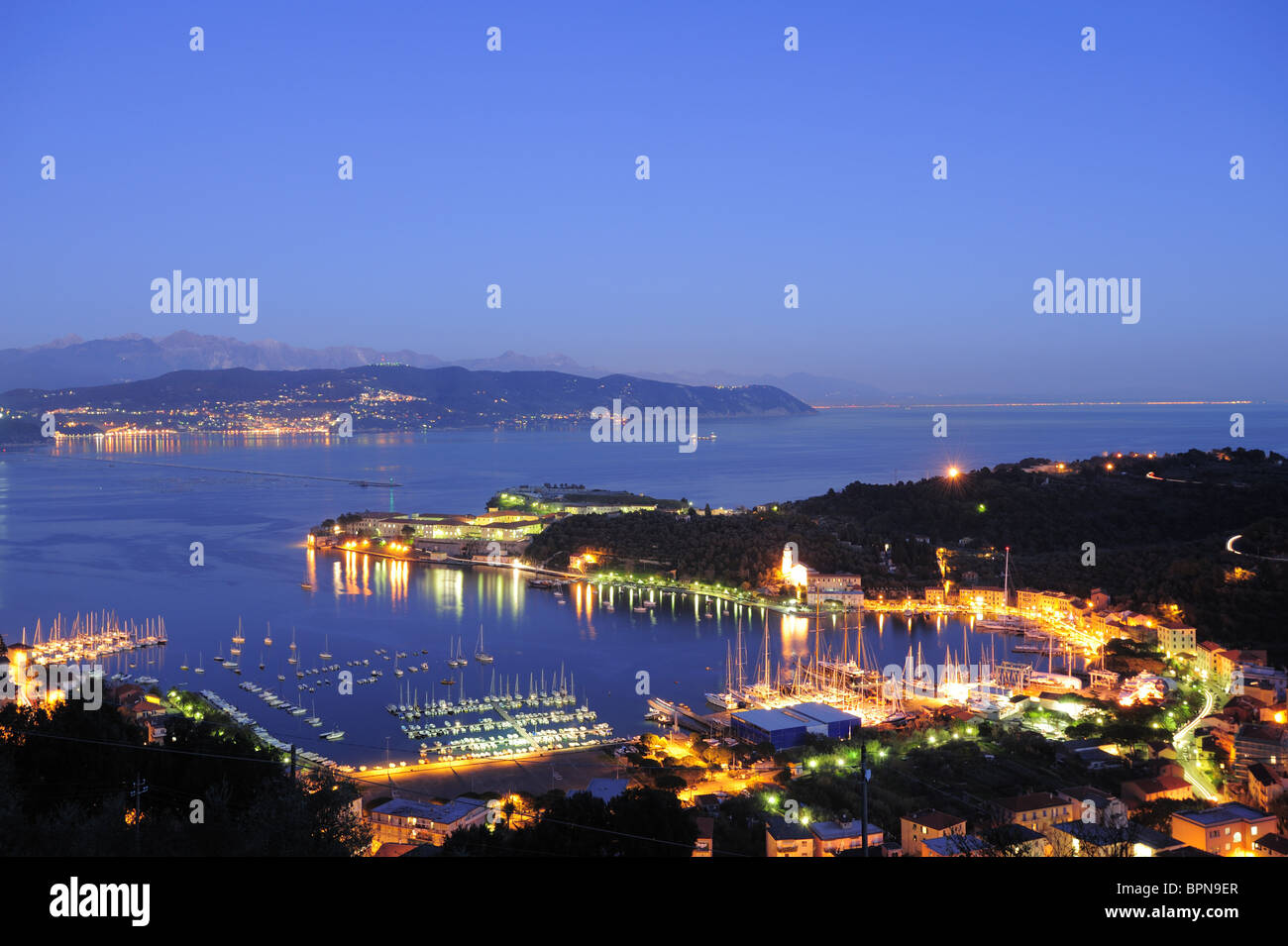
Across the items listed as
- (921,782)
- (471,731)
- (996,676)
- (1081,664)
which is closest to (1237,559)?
(1081,664)

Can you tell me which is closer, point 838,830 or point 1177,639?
point 838,830

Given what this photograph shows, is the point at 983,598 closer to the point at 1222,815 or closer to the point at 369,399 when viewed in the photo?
the point at 1222,815

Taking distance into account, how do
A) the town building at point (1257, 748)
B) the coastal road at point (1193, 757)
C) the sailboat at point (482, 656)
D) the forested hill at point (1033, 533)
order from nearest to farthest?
the coastal road at point (1193, 757)
the town building at point (1257, 748)
the sailboat at point (482, 656)
the forested hill at point (1033, 533)

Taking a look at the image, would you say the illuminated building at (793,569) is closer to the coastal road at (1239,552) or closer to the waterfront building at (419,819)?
the coastal road at (1239,552)

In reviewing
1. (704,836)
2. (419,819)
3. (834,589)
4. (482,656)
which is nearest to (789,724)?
(704,836)

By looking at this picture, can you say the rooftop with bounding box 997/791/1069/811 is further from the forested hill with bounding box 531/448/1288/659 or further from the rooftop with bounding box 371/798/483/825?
the forested hill with bounding box 531/448/1288/659

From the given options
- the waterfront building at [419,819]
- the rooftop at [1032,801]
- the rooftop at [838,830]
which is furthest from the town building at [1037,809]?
the waterfront building at [419,819]

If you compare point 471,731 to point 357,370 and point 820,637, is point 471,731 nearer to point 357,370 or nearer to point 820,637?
point 820,637
